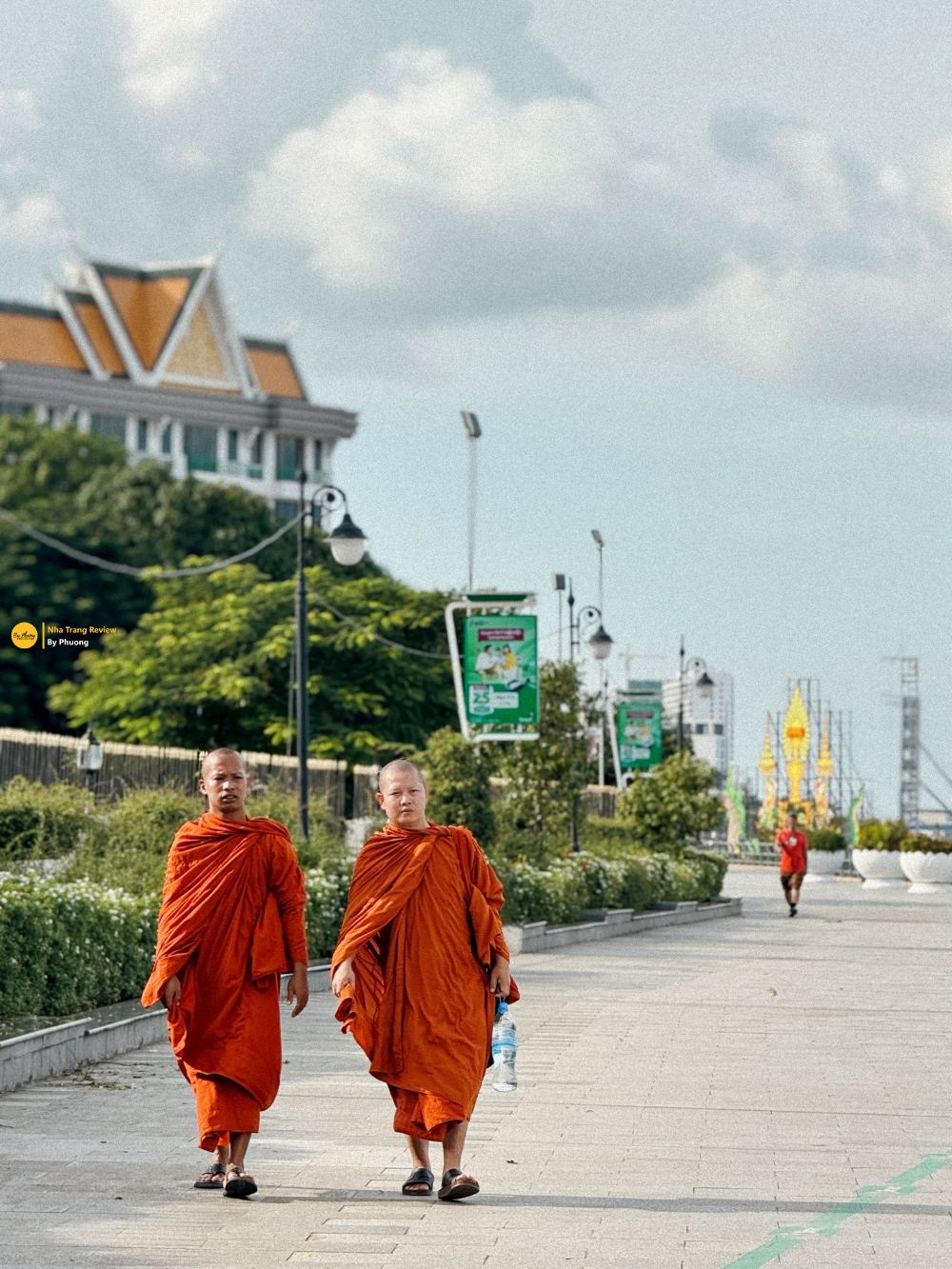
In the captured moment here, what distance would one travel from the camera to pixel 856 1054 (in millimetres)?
12453

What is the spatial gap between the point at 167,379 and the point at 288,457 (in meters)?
7.21

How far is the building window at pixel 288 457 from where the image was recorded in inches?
3848

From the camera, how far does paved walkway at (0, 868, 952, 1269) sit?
6.66 meters

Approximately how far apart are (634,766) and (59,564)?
82.6 feet

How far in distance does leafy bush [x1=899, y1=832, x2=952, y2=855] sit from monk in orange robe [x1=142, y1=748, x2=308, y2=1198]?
36.0 m

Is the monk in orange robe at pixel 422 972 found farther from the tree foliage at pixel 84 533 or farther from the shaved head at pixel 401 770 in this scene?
the tree foliage at pixel 84 533

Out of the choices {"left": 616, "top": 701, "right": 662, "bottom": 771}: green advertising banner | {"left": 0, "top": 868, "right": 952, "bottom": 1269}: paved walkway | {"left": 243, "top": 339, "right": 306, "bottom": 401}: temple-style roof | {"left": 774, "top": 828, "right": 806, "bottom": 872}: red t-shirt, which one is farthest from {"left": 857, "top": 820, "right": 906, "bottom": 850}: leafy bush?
{"left": 243, "top": 339, "right": 306, "bottom": 401}: temple-style roof

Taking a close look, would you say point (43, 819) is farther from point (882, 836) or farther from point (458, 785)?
point (882, 836)

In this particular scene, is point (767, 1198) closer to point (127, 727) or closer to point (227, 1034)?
point (227, 1034)

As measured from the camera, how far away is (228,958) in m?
7.68

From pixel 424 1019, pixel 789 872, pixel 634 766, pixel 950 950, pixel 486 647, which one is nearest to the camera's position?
pixel 424 1019

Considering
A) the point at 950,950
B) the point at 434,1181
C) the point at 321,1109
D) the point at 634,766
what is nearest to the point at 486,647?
the point at 950,950

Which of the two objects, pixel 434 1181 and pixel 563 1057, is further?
pixel 563 1057

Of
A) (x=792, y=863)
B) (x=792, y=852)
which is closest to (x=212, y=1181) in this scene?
(x=792, y=863)
